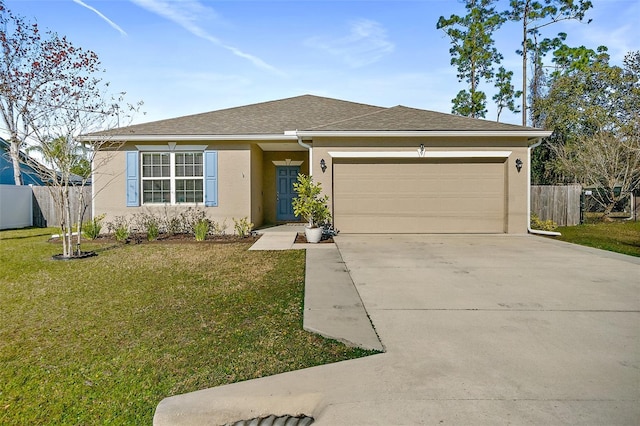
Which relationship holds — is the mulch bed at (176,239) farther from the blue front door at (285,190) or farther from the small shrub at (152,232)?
the blue front door at (285,190)

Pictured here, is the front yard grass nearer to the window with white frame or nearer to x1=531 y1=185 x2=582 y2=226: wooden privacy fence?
the window with white frame

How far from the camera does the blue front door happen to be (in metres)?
14.1

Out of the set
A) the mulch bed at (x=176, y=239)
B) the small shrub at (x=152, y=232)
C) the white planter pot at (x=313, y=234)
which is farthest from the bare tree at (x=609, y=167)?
the small shrub at (x=152, y=232)

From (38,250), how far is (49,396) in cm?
777

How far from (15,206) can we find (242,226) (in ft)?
31.4

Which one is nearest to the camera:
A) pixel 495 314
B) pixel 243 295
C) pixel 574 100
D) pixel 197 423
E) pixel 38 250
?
pixel 197 423

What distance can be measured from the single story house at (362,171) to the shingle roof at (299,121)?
62 mm

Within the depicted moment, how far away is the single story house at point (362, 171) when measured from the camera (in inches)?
429

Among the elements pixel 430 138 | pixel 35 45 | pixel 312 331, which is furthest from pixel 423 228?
pixel 35 45

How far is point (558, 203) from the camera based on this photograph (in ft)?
46.8

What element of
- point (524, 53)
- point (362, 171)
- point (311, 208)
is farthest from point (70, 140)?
point (524, 53)

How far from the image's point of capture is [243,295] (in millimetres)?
5117

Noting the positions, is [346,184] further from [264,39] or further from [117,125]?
[117,125]

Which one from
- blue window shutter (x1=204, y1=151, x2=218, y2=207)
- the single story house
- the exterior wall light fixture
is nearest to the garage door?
the single story house
